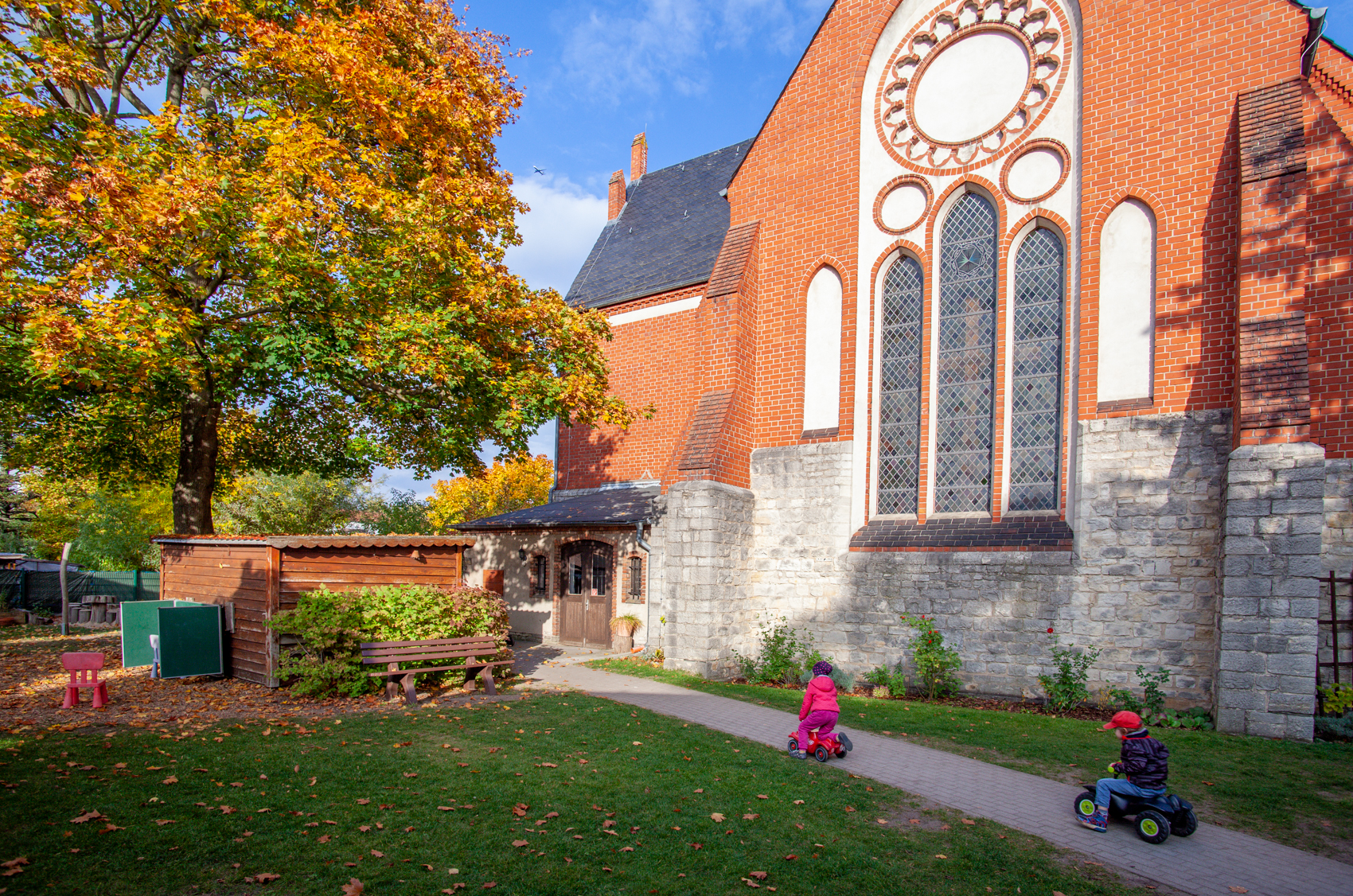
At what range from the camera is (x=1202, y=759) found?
7.71 meters

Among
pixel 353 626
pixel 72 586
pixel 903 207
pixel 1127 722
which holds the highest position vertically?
pixel 903 207

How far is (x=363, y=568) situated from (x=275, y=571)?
123 centimetres

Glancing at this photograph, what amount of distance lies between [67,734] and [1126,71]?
15659mm

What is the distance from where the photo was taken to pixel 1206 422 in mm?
9641

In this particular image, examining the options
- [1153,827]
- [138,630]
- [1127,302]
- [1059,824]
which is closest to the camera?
[1153,827]

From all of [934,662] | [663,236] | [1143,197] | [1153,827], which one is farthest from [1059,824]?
[663,236]

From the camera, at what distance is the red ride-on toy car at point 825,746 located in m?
7.52

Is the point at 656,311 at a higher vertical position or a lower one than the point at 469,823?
higher

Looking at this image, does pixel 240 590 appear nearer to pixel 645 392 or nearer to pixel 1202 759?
pixel 645 392

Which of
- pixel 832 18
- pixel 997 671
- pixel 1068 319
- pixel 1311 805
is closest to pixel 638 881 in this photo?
pixel 1311 805

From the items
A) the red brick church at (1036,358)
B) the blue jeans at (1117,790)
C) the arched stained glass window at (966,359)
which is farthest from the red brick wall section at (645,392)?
the blue jeans at (1117,790)

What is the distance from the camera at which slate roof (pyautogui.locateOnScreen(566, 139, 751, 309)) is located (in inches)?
756

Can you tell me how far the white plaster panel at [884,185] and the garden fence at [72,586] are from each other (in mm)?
22189

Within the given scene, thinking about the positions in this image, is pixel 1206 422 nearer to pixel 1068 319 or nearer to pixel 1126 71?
pixel 1068 319
